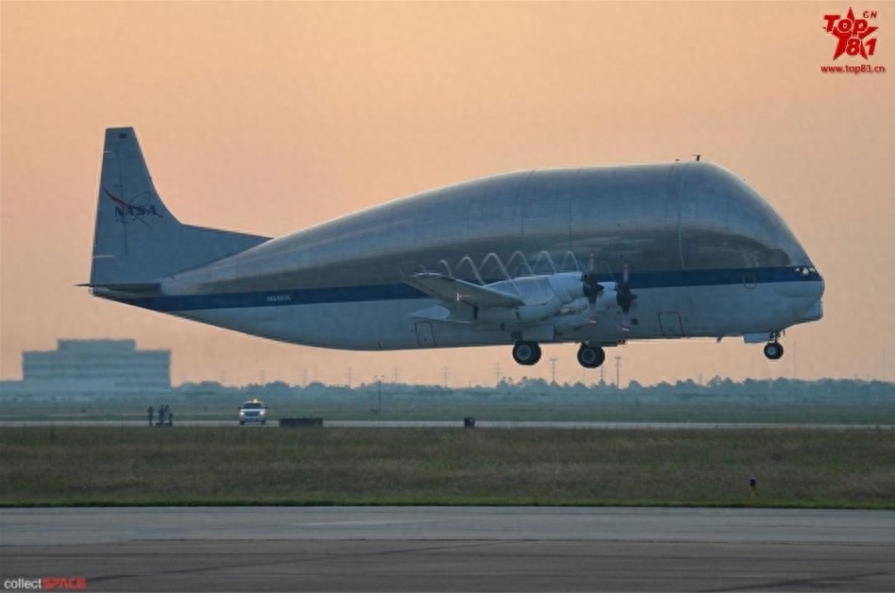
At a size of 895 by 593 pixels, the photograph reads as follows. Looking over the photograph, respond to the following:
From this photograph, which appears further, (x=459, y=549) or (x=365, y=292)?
(x=365, y=292)

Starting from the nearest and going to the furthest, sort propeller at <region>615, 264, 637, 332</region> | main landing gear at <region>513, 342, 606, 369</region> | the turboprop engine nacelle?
propeller at <region>615, 264, 637, 332</region>
the turboprop engine nacelle
main landing gear at <region>513, 342, 606, 369</region>

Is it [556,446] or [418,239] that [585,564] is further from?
[418,239]

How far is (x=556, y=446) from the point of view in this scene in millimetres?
60750

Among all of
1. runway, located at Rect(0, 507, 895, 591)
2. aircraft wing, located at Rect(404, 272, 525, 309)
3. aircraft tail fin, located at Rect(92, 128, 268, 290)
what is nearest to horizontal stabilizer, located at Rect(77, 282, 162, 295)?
aircraft tail fin, located at Rect(92, 128, 268, 290)

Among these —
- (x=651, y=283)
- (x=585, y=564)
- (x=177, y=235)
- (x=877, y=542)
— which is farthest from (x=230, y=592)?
(x=177, y=235)

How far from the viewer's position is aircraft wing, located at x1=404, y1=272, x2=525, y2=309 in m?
67.6

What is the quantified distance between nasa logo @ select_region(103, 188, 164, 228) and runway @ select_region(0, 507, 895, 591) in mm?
45621

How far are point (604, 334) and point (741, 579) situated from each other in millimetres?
47199

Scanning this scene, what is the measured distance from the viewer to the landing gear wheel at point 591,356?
72.6m

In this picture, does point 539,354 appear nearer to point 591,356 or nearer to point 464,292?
point 591,356

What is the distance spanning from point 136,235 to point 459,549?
55317 mm

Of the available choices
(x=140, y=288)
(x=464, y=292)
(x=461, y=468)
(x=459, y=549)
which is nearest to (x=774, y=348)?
(x=464, y=292)

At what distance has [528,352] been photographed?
234 ft

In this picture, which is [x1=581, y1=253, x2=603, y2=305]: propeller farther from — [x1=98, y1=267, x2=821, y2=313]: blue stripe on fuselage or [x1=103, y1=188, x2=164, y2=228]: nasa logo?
[x1=103, y1=188, x2=164, y2=228]: nasa logo
